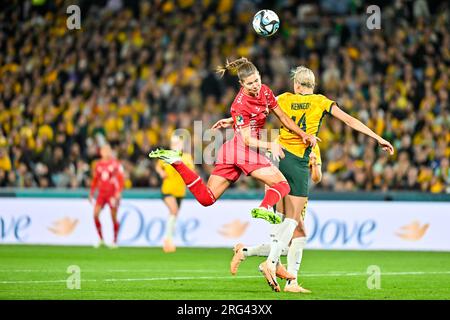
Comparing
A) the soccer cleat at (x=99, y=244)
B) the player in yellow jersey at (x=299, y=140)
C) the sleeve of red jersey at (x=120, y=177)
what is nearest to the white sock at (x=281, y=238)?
the player in yellow jersey at (x=299, y=140)

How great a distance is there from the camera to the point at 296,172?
1112cm

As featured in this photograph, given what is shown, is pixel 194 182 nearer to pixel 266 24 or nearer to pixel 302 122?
pixel 302 122

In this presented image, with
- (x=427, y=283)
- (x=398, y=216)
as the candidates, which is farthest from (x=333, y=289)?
(x=398, y=216)

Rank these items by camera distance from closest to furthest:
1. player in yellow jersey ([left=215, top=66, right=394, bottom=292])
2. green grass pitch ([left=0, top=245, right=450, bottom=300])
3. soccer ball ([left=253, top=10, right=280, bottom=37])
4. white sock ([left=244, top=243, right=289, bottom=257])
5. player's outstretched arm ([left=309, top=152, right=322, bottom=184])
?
green grass pitch ([left=0, top=245, right=450, bottom=300]), player in yellow jersey ([left=215, top=66, right=394, bottom=292]), white sock ([left=244, top=243, right=289, bottom=257]), player's outstretched arm ([left=309, top=152, right=322, bottom=184]), soccer ball ([left=253, top=10, right=280, bottom=37])

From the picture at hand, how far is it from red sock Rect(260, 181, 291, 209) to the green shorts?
0.30 metres

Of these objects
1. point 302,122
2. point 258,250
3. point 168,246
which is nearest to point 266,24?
point 302,122

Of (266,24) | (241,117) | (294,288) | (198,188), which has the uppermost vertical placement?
(266,24)

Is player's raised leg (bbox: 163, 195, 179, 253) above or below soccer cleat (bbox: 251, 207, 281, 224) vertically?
below

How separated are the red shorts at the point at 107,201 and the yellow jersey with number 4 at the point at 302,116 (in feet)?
27.9

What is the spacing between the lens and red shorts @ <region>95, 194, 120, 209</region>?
62.7ft

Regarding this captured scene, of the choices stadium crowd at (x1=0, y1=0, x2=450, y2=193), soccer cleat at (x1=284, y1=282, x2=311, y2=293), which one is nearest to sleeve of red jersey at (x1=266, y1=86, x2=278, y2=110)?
soccer cleat at (x1=284, y1=282, x2=311, y2=293)

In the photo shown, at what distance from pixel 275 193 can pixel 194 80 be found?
14.1 m

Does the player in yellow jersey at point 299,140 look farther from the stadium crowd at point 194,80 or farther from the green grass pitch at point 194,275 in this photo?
the stadium crowd at point 194,80

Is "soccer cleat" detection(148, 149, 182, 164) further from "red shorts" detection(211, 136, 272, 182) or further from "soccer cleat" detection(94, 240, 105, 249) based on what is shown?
"soccer cleat" detection(94, 240, 105, 249)
